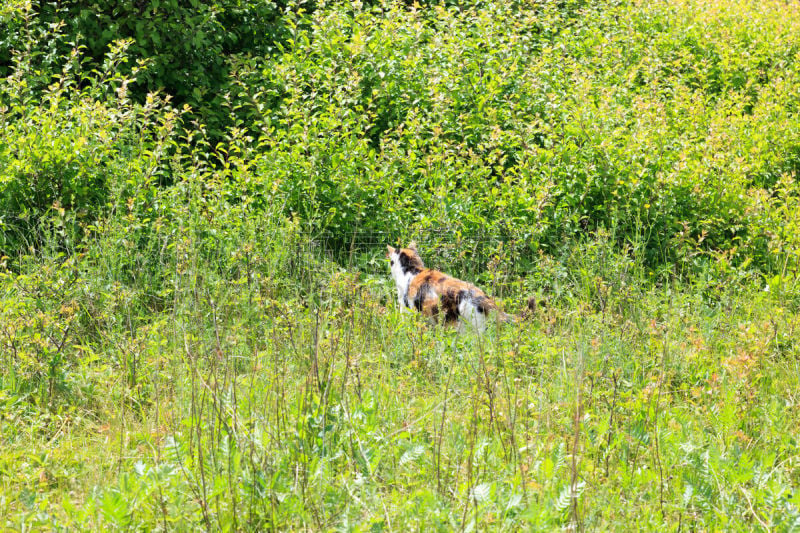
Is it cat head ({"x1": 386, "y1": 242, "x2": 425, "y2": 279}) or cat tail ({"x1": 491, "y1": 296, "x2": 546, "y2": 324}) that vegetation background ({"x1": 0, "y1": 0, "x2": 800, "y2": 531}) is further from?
cat head ({"x1": 386, "y1": 242, "x2": 425, "y2": 279})

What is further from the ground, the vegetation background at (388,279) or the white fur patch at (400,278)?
the vegetation background at (388,279)

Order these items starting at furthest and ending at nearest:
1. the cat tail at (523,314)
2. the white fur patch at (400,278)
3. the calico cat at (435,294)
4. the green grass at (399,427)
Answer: the white fur patch at (400,278) → the calico cat at (435,294) → the cat tail at (523,314) → the green grass at (399,427)

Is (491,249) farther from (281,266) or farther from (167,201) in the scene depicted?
(167,201)

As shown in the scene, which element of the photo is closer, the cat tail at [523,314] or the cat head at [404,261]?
the cat tail at [523,314]

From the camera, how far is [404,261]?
5293 millimetres

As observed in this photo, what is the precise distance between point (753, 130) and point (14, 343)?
576 centimetres

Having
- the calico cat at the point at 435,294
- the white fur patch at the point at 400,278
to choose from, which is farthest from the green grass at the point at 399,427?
the white fur patch at the point at 400,278

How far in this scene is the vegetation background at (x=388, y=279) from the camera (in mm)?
3004

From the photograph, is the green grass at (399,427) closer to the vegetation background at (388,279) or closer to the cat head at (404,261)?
the vegetation background at (388,279)

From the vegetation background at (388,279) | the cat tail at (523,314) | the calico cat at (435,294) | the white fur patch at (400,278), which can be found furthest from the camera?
the white fur patch at (400,278)

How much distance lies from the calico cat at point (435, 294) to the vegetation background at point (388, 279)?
0.42 ft

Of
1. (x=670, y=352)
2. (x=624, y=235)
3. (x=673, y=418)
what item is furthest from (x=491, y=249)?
(x=673, y=418)

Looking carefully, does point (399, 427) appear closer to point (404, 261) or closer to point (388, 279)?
point (404, 261)

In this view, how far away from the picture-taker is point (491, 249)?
553 cm
